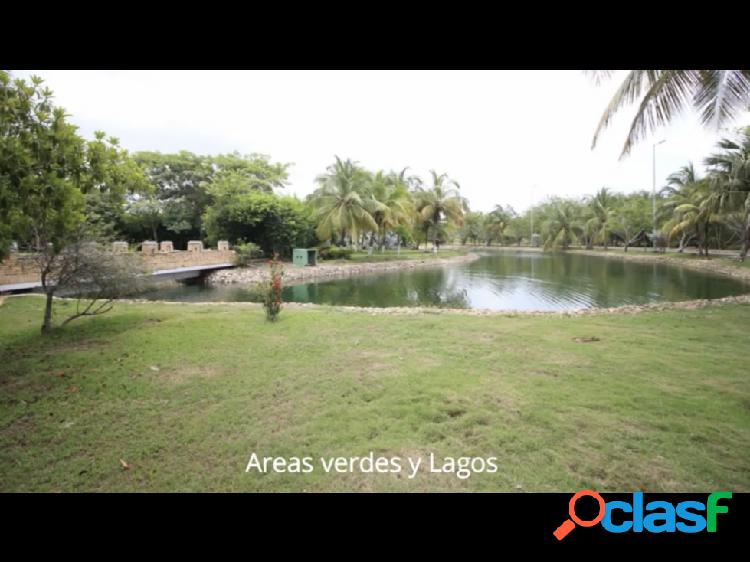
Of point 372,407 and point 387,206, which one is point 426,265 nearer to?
point 387,206

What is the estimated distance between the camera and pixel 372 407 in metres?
3.91

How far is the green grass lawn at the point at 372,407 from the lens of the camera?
2.80 meters

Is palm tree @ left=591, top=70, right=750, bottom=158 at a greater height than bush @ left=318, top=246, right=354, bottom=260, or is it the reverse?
palm tree @ left=591, top=70, right=750, bottom=158

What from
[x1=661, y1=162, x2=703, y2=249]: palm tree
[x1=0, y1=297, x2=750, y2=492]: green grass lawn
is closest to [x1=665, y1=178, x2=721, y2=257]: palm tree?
[x1=661, y1=162, x2=703, y2=249]: palm tree

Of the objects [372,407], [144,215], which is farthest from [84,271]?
[144,215]

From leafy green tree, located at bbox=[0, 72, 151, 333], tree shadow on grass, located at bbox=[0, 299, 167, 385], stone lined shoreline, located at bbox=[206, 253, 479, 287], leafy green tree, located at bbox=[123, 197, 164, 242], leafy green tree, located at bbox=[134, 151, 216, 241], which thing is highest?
leafy green tree, located at bbox=[134, 151, 216, 241]

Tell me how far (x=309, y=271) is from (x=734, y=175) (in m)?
26.4

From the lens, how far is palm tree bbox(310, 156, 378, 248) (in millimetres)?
27797

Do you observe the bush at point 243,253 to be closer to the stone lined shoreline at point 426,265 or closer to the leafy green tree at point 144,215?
the stone lined shoreline at point 426,265

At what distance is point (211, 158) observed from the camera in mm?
33625

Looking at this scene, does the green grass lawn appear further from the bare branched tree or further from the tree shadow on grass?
the bare branched tree

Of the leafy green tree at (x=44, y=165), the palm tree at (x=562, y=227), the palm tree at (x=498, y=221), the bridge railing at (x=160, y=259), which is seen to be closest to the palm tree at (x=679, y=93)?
the leafy green tree at (x=44, y=165)
